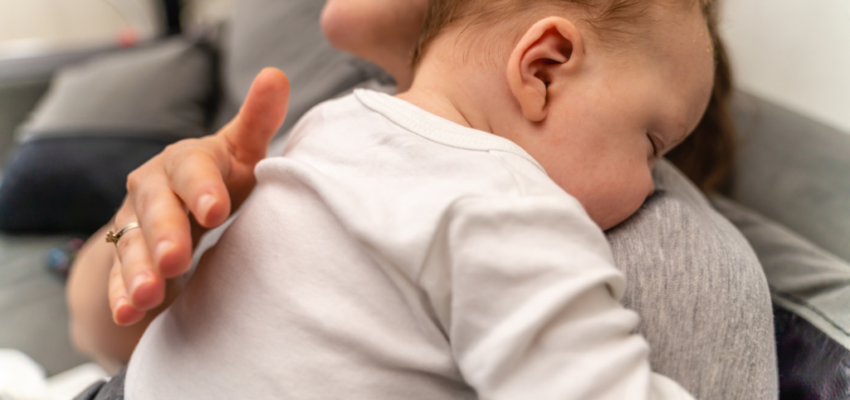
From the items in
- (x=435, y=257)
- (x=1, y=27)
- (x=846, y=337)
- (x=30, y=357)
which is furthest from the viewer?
(x=1, y=27)

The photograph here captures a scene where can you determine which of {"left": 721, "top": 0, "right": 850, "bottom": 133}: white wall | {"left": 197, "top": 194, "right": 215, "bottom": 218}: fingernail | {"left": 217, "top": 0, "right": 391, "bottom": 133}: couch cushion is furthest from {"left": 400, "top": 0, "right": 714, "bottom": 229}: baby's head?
{"left": 217, "top": 0, "right": 391, "bottom": 133}: couch cushion

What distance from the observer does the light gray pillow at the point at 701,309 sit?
0.51 meters

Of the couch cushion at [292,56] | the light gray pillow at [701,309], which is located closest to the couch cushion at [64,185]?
the couch cushion at [292,56]

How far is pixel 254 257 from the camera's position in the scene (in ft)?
1.69

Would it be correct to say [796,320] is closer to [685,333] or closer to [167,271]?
[685,333]

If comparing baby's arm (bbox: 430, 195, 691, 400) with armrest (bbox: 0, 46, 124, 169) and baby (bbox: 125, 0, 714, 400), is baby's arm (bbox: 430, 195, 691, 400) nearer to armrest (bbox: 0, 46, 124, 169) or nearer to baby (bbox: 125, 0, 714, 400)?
baby (bbox: 125, 0, 714, 400)

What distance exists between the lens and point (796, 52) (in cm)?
94

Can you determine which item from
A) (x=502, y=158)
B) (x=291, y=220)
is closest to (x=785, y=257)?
(x=502, y=158)

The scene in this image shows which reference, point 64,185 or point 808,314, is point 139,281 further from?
point 64,185

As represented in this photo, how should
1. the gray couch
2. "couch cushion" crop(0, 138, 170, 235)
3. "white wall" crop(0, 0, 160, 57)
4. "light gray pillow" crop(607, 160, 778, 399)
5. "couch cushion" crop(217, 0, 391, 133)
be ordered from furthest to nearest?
"white wall" crop(0, 0, 160, 57), "couch cushion" crop(0, 138, 170, 235), "couch cushion" crop(217, 0, 391, 133), the gray couch, "light gray pillow" crop(607, 160, 778, 399)

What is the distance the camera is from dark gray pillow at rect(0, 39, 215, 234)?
1381mm

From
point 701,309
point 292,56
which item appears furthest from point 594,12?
point 292,56

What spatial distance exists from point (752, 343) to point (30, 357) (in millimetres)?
1365

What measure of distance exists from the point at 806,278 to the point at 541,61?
49 cm
